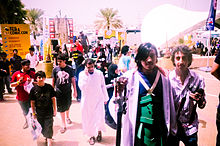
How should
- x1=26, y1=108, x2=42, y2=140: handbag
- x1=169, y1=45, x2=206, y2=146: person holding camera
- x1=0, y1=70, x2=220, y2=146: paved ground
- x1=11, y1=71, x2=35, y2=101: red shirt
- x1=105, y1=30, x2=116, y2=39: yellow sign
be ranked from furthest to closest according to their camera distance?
x1=105, y1=30, x2=116, y2=39: yellow sign < x1=11, y1=71, x2=35, y2=101: red shirt < x1=0, y1=70, x2=220, y2=146: paved ground < x1=26, y1=108, x2=42, y2=140: handbag < x1=169, y1=45, x2=206, y2=146: person holding camera

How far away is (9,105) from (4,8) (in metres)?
6.02

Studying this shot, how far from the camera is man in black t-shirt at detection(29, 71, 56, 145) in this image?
325 cm

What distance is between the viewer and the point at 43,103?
3270 millimetres

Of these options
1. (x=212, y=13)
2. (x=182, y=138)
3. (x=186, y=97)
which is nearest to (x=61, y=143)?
(x=182, y=138)

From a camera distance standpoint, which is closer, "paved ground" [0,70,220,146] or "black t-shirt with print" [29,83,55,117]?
"black t-shirt with print" [29,83,55,117]

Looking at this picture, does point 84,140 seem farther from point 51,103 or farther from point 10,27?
point 10,27

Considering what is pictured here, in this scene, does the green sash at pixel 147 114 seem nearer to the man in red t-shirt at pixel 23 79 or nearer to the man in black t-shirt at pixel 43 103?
the man in black t-shirt at pixel 43 103

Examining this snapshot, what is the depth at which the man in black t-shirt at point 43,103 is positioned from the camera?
325 centimetres

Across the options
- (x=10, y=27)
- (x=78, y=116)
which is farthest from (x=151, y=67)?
(x=10, y=27)

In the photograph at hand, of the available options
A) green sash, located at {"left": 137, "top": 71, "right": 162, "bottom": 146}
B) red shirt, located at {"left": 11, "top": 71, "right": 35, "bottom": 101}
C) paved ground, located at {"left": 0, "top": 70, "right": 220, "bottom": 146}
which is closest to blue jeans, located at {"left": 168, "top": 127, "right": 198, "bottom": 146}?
green sash, located at {"left": 137, "top": 71, "right": 162, "bottom": 146}

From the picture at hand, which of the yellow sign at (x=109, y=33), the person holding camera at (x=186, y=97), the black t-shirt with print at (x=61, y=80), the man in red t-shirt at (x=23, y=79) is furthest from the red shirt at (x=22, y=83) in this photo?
the yellow sign at (x=109, y=33)

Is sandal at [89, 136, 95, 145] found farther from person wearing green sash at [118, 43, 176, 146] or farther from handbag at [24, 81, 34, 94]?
handbag at [24, 81, 34, 94]

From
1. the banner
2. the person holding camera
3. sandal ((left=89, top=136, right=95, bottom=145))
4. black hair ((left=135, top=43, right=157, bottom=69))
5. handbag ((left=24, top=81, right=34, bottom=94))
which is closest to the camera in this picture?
black hair ((left=135, top=43, right=157, bottom=69))

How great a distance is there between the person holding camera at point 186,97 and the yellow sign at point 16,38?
32.3ft
